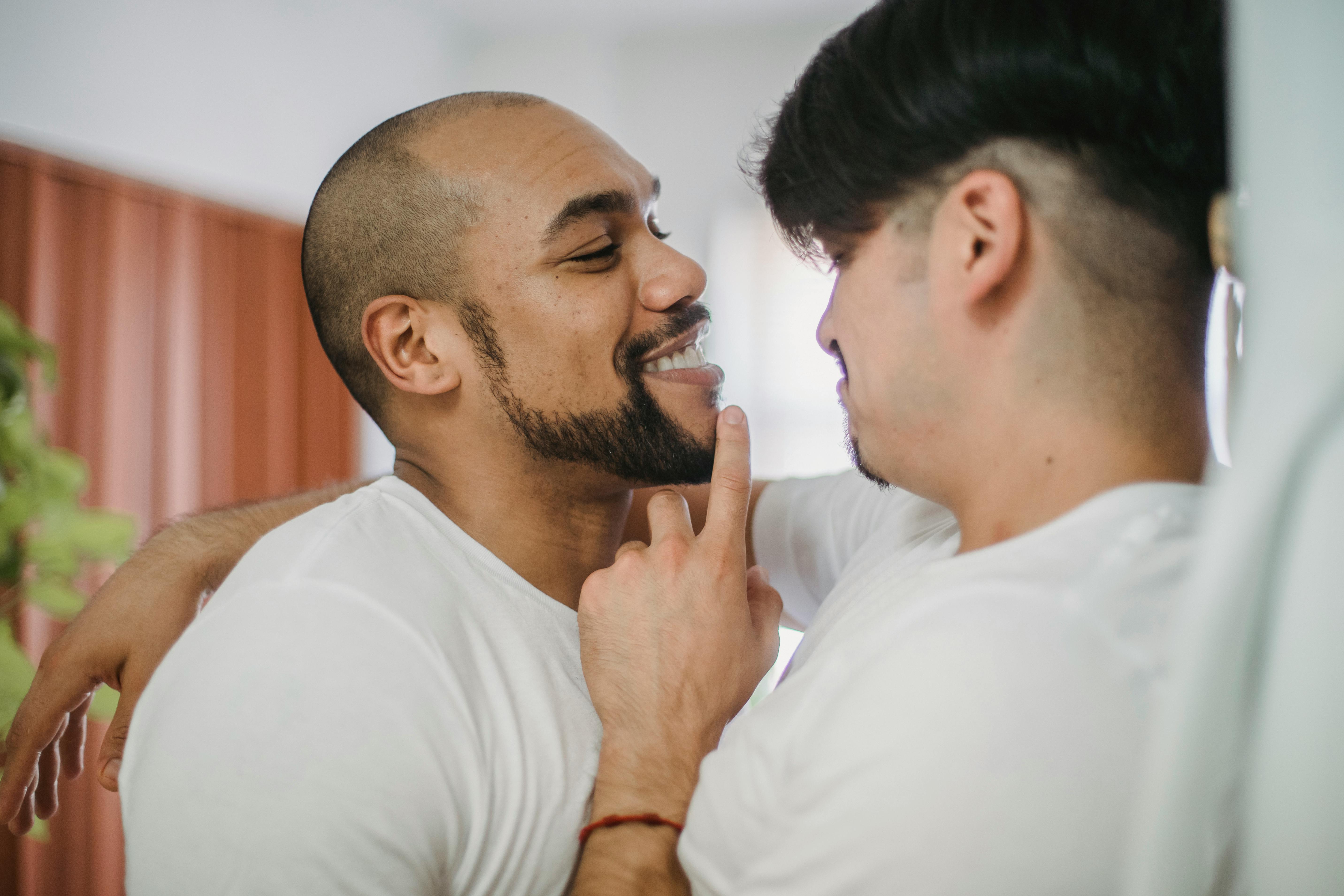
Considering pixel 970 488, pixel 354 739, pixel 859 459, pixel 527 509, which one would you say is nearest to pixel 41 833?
pixel 527 509

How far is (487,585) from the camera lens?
3.58 ft

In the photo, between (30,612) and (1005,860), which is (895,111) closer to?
A: (1005,860)

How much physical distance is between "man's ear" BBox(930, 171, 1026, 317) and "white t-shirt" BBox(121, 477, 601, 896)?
64 cm

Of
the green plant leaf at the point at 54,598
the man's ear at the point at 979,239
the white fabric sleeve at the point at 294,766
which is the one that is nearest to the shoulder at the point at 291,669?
the white fabric sleeve at the point at 294,766

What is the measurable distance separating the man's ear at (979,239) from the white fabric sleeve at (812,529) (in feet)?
1.78

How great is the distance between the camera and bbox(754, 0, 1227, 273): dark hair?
699 mm

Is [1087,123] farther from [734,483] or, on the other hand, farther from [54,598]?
[54,598]

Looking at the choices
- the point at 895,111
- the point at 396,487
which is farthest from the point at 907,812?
the point at 396,487

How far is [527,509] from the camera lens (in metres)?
1.27

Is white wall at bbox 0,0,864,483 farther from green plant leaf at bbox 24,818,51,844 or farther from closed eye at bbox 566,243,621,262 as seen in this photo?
closed eye at bbox 566,243,621,262

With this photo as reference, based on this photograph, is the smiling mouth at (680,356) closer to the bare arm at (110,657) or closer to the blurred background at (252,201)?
the bare arm at (110,657)

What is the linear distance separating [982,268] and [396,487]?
2.62ft

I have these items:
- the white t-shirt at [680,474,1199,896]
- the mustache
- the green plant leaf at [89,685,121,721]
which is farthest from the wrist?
the green plant leaf at [89,685,121,721]

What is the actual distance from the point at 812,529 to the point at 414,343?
0.74 metres
